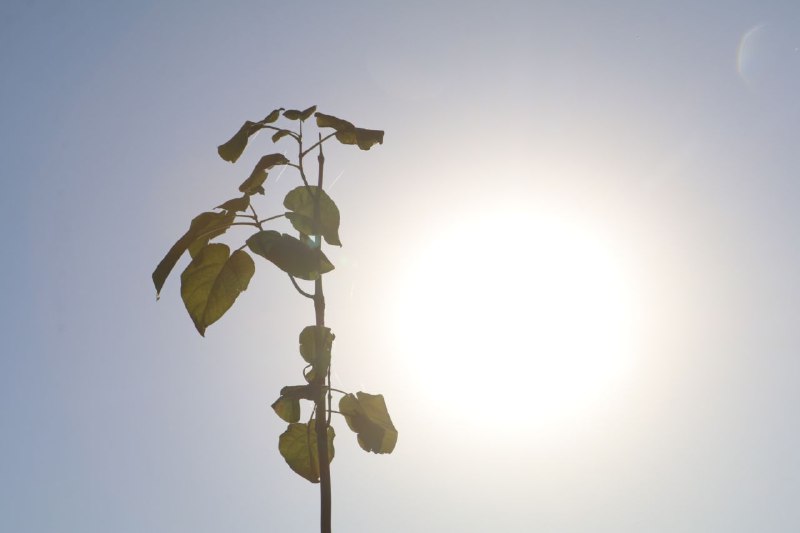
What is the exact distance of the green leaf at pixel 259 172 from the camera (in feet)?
5.80

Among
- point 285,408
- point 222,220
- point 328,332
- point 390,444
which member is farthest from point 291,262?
point 390,444

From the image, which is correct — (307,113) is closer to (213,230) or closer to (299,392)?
(213,230)

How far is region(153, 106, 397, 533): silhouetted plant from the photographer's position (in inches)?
60.4

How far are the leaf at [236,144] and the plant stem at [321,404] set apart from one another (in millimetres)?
304

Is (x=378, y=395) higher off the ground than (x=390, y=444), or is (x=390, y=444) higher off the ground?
(x=378, y=395)

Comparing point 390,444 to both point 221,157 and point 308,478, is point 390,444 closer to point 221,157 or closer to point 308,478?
point 308,478

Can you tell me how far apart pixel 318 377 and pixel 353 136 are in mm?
744

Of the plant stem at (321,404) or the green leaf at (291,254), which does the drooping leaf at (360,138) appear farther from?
the green leaf at (291,254)

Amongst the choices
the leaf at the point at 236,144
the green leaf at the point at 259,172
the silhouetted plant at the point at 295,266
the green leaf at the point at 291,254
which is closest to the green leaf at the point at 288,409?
the silhouetted plant at the point at 295,266

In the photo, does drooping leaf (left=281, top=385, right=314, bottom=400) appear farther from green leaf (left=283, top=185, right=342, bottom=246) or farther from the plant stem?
green leaf (left=283, top=185, right=342, bottom=246)

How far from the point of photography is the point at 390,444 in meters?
1.95

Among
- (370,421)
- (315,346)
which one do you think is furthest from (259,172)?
(370,421)

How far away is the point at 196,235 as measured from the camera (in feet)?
5.82

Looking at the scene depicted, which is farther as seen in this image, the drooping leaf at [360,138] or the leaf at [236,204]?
the drooping leaf at [360,138]
